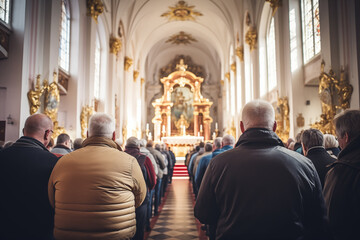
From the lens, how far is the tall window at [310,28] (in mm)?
10508

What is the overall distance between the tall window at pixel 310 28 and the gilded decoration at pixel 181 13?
1271 centimetres

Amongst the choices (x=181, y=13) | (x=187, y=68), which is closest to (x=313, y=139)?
(x=181, y=13)

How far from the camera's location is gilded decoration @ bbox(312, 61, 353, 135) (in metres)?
7.82

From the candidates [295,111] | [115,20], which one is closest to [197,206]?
[295,111]

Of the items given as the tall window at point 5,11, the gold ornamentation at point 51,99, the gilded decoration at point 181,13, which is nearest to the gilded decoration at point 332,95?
the gold ornamentation at point 51,99

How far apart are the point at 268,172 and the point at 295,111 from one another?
9.61 m

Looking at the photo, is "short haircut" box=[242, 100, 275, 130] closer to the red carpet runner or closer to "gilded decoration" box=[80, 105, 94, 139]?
"gilded decoration" box=[80, 105, 94, 139]

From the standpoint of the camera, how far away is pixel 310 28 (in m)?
11.1

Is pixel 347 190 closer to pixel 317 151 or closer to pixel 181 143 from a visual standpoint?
pixel 317 151

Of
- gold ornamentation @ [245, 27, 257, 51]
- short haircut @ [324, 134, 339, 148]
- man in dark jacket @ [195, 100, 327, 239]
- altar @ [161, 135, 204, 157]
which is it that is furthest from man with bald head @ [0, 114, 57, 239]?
altar @ [161, 135, 204, 157]

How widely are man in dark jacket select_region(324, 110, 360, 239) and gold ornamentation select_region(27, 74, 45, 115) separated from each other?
8.16m

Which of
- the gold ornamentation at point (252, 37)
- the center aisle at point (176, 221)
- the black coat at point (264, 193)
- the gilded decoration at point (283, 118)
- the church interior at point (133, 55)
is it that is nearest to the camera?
the black coat at point (264, 193)

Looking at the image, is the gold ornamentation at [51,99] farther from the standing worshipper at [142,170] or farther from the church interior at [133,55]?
the standing worshipper at [142,170]

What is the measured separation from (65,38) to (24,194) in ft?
36.6
